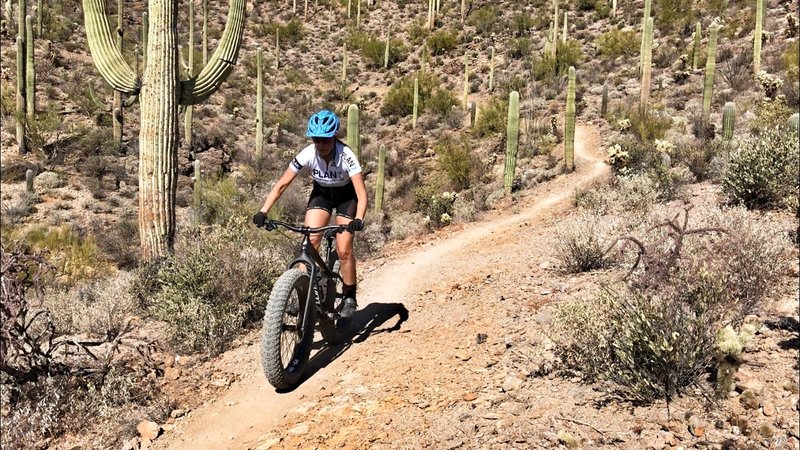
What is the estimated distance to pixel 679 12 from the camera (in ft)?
88.2

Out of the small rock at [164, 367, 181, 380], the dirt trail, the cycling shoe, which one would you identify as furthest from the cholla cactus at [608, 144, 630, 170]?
the small rock at [164, 367, 181, 380]

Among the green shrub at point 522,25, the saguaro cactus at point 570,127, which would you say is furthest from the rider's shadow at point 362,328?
the green shrub at point 522,25

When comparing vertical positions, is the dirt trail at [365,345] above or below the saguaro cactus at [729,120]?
below

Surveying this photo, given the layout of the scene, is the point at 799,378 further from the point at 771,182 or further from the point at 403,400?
the point at 771,182

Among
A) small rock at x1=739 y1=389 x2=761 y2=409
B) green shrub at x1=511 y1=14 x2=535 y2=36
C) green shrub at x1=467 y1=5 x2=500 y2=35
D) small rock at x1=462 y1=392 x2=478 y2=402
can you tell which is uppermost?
green shrub at x1=467 y1=5 x2=500 y2=35

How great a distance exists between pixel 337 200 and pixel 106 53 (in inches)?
163

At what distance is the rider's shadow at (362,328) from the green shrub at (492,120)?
16.1m

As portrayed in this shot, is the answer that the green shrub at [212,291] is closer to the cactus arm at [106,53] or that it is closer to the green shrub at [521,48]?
the cactus arm at [106,53]

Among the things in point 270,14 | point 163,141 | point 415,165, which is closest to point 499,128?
point 415,165

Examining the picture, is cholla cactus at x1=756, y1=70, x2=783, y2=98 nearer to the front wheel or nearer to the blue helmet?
the blue helmet

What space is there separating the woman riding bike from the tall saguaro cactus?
2505 millimetres

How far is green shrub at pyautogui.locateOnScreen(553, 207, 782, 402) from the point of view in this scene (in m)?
3.04

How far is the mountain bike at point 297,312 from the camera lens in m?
3.84

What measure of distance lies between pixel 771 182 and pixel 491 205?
740cm
